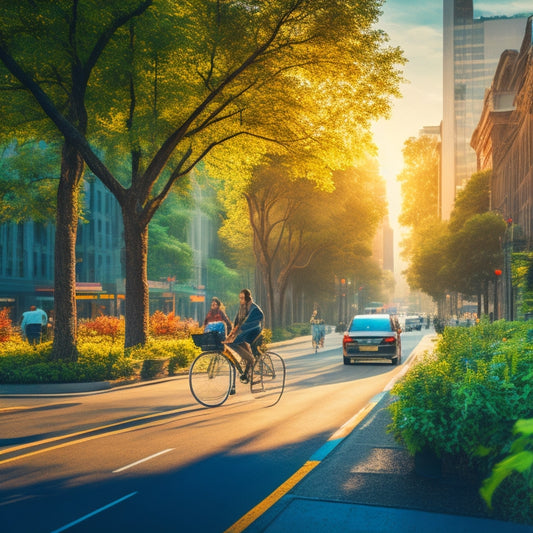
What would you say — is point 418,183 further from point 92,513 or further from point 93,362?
point 92,513

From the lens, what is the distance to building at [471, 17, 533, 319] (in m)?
43.1

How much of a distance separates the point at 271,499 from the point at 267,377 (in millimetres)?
6816

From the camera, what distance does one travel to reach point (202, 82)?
65.1 feet

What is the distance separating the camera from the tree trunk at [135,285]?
2050 cm

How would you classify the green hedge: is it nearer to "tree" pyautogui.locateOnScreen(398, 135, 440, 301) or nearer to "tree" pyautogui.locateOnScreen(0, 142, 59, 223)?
"tree" pyautogui.locateOnScreen(0, 142, 59, 223)

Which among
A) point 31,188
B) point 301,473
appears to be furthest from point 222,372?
point 31,188

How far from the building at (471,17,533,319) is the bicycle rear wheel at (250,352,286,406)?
24367 millimetres

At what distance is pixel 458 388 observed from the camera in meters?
Result: 6.71

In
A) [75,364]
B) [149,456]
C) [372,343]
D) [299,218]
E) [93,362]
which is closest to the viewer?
[149,456]

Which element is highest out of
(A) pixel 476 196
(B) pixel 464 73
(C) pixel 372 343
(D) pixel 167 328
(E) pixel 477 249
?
(B) pixel 464 73

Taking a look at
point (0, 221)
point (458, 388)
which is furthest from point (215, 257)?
point (458, 388)

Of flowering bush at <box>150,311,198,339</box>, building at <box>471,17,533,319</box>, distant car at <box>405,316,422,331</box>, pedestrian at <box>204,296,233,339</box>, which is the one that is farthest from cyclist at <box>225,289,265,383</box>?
distant car at <box>405,316,422,331</box>

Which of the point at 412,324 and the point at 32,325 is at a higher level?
the point at 32,325

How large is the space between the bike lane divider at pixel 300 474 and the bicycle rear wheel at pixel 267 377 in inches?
74.6
